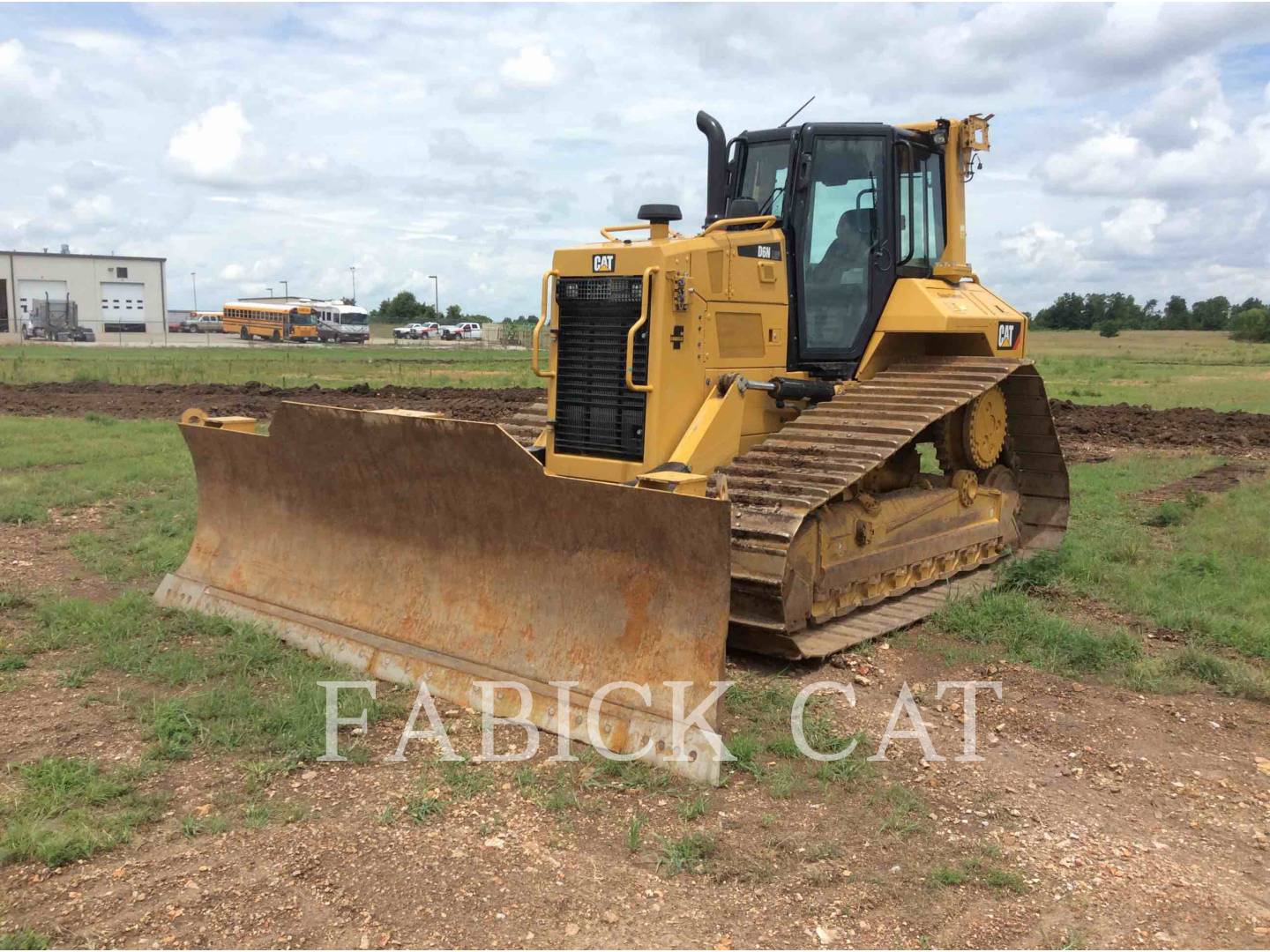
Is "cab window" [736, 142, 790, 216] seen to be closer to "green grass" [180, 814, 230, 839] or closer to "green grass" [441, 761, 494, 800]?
"green grass" [441, 761, 494, 800]

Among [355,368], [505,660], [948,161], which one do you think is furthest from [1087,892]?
[355,368]

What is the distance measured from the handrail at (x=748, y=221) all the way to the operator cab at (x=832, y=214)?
2.8 inches

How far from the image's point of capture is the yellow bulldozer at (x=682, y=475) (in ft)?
17.3

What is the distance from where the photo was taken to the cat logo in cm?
849

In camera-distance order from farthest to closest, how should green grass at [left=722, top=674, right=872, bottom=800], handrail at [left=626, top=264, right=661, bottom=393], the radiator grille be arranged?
the radiator grille
handrail at [left=626, top=264, right=661, bottom=393]
green grass at [left=722, top=674, right=872, bottom=800]

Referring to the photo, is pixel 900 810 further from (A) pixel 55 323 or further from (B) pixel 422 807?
(A) pixel 55 323

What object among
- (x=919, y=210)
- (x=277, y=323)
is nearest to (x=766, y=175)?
(x=919, y=210)

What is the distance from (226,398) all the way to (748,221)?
15826 mm

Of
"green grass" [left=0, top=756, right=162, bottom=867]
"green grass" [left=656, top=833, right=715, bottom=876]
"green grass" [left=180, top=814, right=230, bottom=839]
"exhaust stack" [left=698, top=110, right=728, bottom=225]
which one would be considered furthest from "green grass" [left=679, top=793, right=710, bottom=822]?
"exhaust stack" [left=698, top=110, right=728, bottom=225]

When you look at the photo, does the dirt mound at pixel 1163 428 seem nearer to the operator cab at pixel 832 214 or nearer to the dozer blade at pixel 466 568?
the operator cab at pixel 832 214

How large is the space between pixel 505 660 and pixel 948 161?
209 inches

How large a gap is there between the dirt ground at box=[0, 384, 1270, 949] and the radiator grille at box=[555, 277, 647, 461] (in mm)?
2022

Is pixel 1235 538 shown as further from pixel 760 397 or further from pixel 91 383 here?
pixel 91 383

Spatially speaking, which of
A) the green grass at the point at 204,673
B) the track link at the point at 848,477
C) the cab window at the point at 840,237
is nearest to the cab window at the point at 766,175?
the cab window at the point at 840,237
